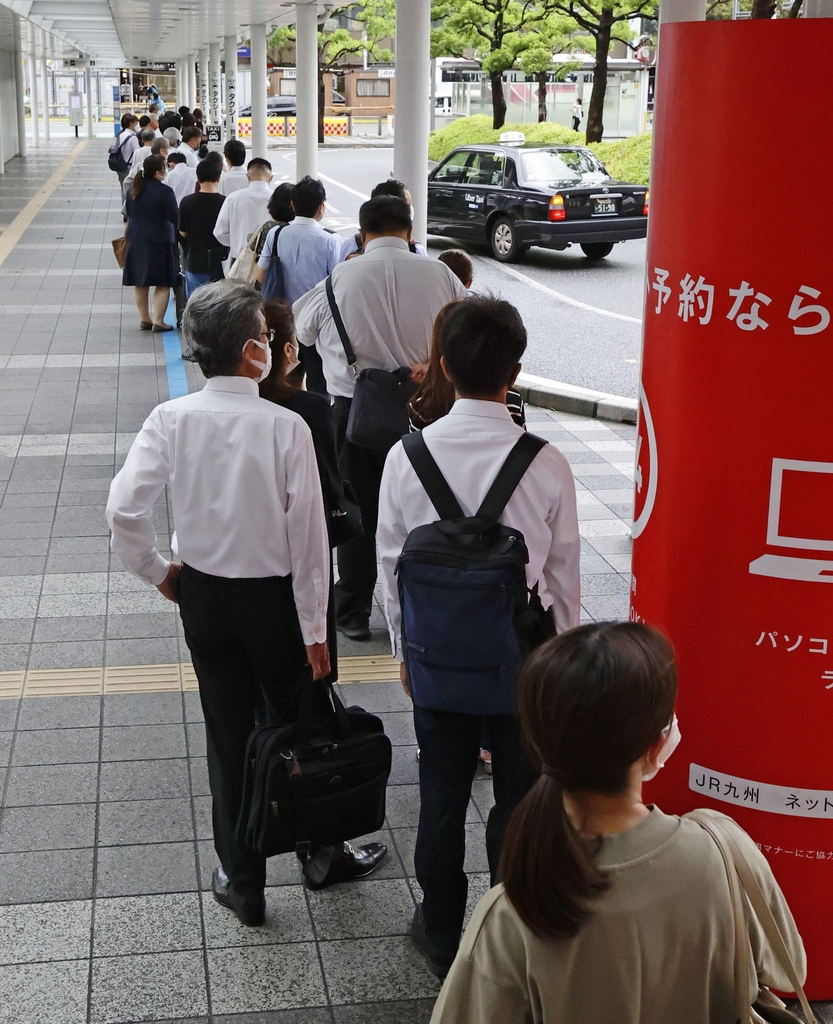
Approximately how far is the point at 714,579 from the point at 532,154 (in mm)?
15475

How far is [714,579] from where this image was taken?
2.92 m

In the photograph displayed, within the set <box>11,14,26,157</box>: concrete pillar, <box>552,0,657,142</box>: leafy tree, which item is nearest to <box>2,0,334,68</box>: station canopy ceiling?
<box>11,14,26,157</box>: concrete pillar

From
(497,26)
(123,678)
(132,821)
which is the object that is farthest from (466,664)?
(497,26)

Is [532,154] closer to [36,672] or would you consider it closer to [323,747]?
[36,672]

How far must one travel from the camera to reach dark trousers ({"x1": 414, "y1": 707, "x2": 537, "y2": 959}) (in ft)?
9.66

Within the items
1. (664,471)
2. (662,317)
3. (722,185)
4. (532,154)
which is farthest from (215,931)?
(532,154)

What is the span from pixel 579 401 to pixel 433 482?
666cm

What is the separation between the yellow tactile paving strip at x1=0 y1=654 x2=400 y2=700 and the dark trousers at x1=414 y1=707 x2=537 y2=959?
1875 millimetres

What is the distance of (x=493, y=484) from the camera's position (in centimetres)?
281

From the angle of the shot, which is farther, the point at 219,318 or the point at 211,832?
the point at 211,832

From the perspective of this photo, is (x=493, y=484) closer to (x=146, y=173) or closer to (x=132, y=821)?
(x=132, y=821)

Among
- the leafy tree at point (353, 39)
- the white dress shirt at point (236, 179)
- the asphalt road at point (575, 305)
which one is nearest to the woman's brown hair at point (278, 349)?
the asphalt road at point (575, 305)

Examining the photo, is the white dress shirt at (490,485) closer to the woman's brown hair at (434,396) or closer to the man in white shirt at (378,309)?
the woman's brown hair at (434,396)

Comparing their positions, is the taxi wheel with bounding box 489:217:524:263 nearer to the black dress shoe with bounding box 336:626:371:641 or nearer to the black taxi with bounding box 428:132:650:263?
the black taxi with bounding box 428:132:650:263
